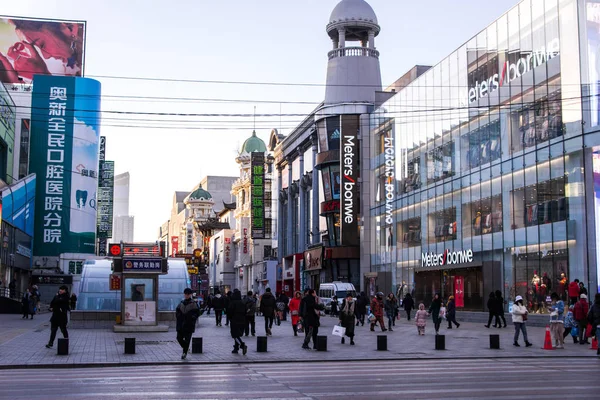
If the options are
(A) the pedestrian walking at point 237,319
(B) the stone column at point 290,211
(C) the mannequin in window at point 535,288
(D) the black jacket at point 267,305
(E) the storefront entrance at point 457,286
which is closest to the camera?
(A) the pedestrian walking at point 237,319

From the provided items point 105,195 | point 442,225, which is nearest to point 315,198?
point 442,225

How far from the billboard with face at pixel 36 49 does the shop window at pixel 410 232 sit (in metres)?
57.2

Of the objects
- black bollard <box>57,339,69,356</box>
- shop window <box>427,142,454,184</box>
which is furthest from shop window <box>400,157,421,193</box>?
black bollard <box>57,339,69,356</box>

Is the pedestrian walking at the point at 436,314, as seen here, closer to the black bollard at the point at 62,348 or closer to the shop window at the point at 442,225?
the black bollard at the point at 62,348

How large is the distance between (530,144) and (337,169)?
33472mm

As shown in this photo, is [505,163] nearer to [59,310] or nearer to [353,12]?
[59,310]

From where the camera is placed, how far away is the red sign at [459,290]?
4553cm

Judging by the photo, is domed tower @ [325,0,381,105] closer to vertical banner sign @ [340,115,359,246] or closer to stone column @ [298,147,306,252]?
vertical banner sign @ [340,115,359,246]

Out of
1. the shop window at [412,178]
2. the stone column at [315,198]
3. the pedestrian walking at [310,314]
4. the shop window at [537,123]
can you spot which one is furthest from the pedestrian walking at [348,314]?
the stone column at [315,198]

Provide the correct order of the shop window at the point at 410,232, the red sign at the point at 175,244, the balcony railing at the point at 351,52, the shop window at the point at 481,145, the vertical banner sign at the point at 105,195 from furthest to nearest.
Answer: the red sign at the point at 175,244 < the vertical banner sign at the point at 105,195 < the balcony railing at the point at 351,52 < the shop window at the point at 410,232 < the shop window at the point at 481,145

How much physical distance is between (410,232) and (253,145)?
7172 cm

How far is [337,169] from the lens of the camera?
70438mm

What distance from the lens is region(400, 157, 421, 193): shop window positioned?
53375mm

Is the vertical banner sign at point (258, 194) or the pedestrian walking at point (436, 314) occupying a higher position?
the vertical banner sign at point (258, 194)
